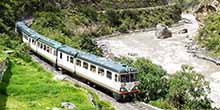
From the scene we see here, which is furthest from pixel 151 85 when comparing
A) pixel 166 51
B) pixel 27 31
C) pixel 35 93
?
pixel 166 51

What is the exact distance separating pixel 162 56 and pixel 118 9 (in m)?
32.1

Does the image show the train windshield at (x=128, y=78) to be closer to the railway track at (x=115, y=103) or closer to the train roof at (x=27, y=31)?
the railway track at (x=115, y=103)

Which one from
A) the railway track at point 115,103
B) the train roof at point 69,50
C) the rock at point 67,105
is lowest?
the railway track at point 115,103

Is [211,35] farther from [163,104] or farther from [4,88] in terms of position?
[4,88]

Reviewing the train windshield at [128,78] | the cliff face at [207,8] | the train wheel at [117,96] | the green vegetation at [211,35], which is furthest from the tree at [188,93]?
the cliff face at [207,8]

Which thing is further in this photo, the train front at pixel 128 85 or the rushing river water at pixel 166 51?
the rushing river water at pixel 166 51

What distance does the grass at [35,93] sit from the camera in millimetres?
30906

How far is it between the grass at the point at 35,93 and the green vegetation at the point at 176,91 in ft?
17.2

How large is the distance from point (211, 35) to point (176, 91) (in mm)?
39583

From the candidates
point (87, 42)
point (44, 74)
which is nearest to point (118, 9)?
point (87, 42)

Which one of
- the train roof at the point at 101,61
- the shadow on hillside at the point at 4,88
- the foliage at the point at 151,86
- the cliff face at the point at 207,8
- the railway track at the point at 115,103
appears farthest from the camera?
the cliff face at the point at 207,8

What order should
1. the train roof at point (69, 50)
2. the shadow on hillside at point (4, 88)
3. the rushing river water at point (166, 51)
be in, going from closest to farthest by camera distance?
the shadow on hillside at point (4, 88) < the train roof at point (69, 50) < the rushing river water at point (166, 51)

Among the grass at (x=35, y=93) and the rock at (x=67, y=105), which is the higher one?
the grass at (x=35, y=93)

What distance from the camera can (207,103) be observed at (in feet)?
119
